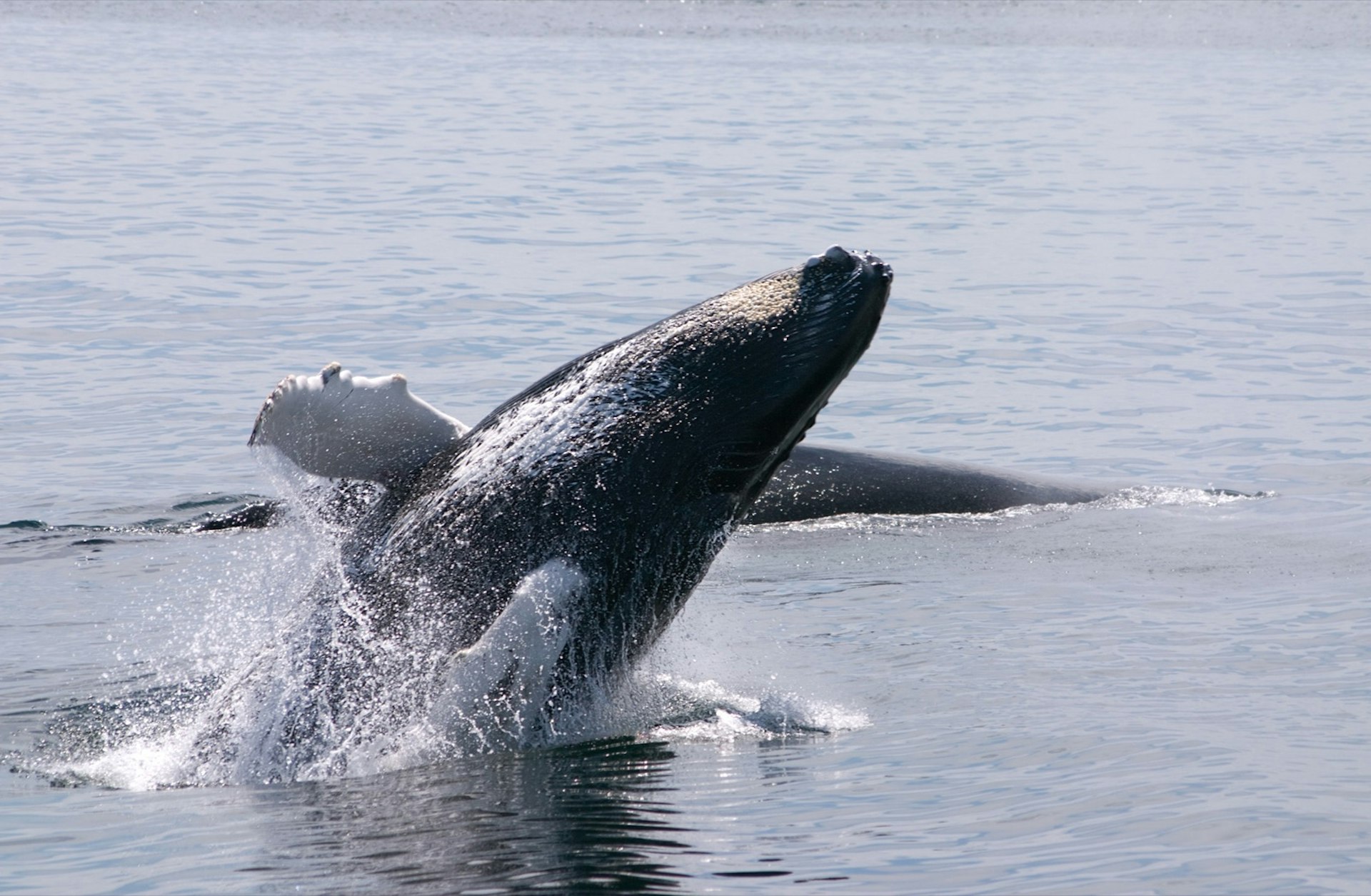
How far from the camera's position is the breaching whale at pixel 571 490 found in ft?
24.5

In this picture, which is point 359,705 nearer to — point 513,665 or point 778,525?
point 513,665

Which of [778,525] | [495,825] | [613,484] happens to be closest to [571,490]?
[613,484]

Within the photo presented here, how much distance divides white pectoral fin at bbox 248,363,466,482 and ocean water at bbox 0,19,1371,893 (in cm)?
42

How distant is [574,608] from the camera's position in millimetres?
7406

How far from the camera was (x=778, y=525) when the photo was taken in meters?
12.2

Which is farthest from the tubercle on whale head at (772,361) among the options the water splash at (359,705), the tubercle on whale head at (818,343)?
the water splash at (359,705)

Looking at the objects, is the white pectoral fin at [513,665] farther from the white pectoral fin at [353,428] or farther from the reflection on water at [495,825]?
the white pectoral fin at [353,428]

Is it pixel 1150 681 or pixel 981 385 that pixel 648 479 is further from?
pixel 981 385

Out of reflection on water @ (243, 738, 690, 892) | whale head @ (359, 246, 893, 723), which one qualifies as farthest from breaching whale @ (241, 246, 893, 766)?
reflection on water @ (243, 738, 690, 892)

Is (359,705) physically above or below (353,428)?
below

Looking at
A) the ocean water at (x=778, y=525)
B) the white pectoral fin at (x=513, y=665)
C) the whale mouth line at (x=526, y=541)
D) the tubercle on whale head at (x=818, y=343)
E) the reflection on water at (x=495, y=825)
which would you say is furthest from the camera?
the tubercle on whale head at (x=818, y=343)

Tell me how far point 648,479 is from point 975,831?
2.05m

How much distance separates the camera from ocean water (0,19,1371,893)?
6359 millimetres

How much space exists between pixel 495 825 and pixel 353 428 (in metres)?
2.34
